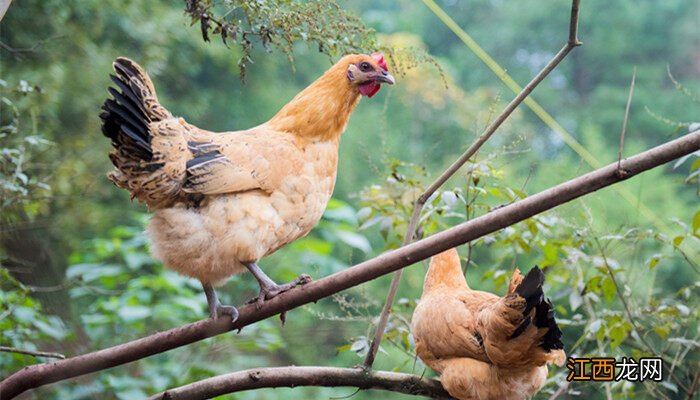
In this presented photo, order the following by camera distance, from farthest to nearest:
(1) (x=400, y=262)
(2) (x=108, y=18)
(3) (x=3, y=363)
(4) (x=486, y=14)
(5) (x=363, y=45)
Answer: (4) (x=486, y=14), (2) (x=108, y=18), (3) (x=3, y=363), (5) (x=363, y=45), (1) (x=400, y=262)

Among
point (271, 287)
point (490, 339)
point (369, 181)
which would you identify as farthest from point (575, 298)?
point (369, 181)

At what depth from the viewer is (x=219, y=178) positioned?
5.44ft

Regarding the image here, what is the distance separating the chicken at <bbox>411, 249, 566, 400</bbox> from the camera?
5.57 feet

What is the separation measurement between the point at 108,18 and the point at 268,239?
2.26 m

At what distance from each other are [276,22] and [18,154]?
911mm

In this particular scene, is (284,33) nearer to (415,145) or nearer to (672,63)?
(415,145)

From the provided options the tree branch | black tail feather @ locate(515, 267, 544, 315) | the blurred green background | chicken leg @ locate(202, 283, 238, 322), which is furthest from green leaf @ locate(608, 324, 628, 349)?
chicken leg @ locate(202, 283, 238, 322)

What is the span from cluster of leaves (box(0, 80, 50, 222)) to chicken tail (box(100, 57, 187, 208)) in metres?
0.53

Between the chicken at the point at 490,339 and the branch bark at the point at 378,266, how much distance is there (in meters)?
0.37

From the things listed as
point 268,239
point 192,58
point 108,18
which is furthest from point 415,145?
point 268,239

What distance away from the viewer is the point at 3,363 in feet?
8.46

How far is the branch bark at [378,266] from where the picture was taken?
4.09 feet

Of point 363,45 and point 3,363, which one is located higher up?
point 363,45

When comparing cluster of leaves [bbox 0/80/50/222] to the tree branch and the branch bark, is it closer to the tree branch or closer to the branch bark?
the branch bark
